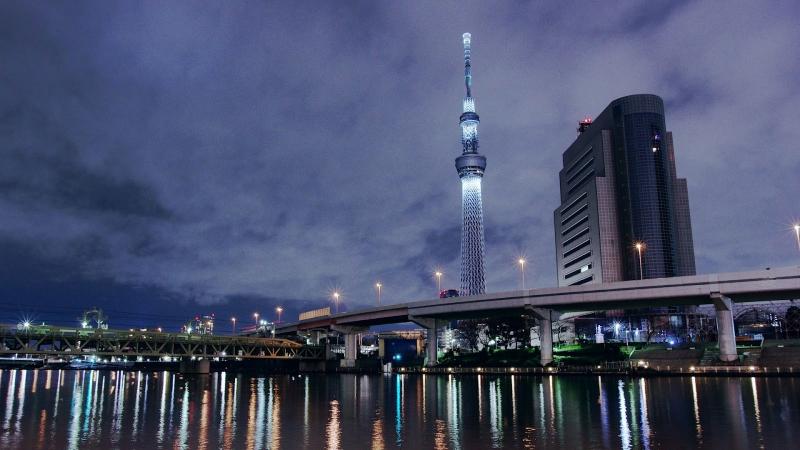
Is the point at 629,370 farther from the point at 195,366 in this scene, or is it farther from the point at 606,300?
the point at 195,366

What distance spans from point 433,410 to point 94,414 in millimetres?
27824

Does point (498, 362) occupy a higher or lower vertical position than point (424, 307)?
lower

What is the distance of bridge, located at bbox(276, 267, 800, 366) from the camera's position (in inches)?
3639

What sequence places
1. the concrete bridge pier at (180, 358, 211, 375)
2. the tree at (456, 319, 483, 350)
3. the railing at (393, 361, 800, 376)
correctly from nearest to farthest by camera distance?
the railing at (393, 361, 800, 376)
the concrete bridge pier at (180, 358, 211, 375)
the tree at (456, 319, 483, 350)

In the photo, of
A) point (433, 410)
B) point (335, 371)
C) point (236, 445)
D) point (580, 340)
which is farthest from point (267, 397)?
point (580, 340)

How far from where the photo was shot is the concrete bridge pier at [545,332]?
375ft

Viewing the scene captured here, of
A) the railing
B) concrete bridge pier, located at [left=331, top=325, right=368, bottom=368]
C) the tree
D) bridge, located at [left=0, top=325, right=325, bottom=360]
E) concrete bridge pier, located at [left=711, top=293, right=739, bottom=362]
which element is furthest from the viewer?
concrete bridge pier, located at [left=331, top=325, right=368, bottom=368]

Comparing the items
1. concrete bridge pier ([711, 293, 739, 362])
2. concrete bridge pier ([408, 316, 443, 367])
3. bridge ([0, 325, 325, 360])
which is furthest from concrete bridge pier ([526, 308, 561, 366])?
bridge ([0, 325, 325, 360])

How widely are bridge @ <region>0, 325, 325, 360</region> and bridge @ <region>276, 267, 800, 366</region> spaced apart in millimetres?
18061

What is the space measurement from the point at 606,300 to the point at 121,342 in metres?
103

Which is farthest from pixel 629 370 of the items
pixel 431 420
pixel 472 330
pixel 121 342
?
pixel 121 342

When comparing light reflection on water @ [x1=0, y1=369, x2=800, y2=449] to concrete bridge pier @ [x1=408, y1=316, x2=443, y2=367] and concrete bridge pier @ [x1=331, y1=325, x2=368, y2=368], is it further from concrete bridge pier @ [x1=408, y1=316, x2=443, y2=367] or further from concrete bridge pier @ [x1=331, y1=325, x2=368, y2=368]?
concrete bridge pier @ [x1=331, y1=325, x2=368, y2=368]

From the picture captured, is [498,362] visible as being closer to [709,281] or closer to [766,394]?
[709,281]

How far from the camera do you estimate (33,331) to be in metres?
114
